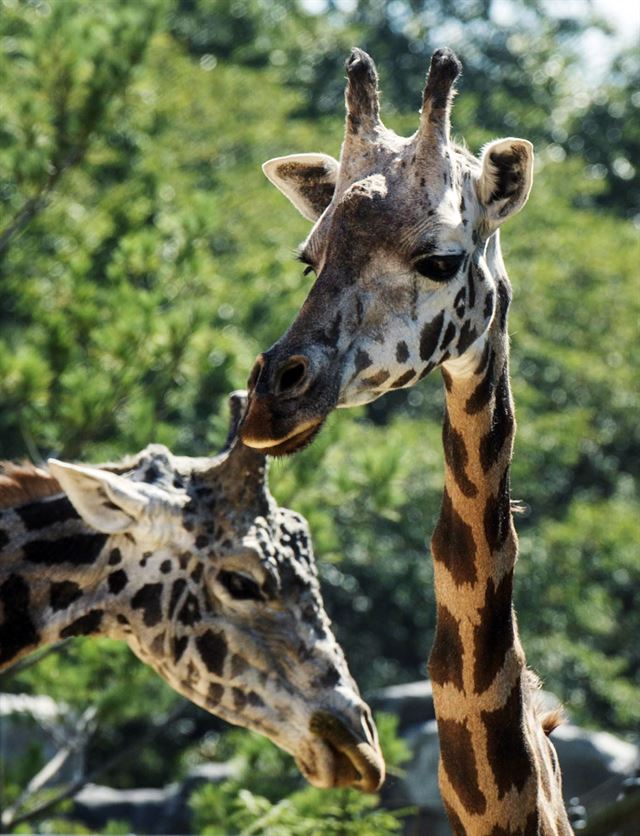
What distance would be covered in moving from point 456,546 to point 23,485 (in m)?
1.61

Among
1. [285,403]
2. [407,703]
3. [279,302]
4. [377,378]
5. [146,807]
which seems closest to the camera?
[285,403]

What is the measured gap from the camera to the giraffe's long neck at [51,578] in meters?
4.78

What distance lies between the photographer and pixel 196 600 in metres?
Answer: 4.97

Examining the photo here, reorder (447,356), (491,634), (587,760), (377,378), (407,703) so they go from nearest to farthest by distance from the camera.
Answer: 1. (377,378)
2. (447,356)
3. (491,634)
4. (587,760)
5. (407,703)

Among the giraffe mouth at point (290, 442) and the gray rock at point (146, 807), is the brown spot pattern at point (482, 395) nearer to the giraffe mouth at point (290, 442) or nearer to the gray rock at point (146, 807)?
the giraffe mouth at point (290, 442)

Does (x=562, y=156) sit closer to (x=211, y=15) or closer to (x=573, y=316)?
(x=211, y=15)

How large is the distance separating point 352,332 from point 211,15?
21.9 meters

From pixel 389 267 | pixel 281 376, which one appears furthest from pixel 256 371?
pixel 389 267

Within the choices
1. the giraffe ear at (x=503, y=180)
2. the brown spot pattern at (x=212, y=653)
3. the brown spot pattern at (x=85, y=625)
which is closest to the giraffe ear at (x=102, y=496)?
the brown spot pattern at (x=85, y=625)

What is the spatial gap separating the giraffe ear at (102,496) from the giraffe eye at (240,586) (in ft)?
1.15

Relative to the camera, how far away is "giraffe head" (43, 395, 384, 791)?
15.9 ft

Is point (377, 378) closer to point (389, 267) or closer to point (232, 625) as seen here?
point (389, 267)

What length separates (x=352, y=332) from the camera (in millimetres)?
3520

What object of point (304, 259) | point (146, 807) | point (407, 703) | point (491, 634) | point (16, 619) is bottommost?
point (146, 807)
